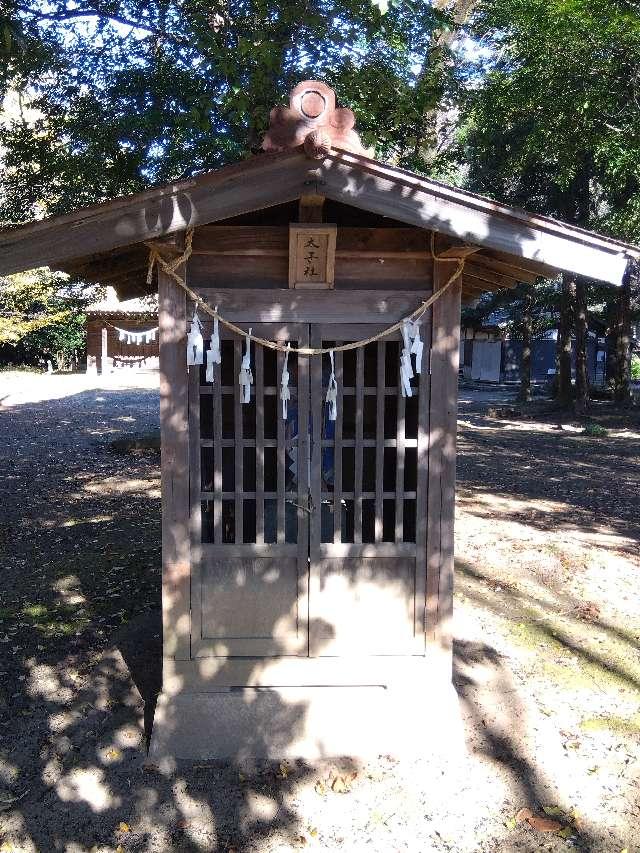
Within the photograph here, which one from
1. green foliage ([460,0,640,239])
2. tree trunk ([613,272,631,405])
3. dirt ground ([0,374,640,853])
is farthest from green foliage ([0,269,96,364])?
tree trunk ([613,272,631,405])

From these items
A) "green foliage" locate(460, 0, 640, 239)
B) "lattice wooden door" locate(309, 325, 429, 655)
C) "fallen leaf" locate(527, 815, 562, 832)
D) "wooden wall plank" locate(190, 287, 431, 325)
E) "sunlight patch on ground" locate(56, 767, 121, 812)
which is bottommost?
"fallen leaf" locate(527, 815, 562, 832)

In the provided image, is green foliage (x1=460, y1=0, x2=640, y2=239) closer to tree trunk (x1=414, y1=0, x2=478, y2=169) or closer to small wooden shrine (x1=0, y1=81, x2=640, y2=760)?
tree trunk (x1=414, y1=0, x2=478, y2=169)

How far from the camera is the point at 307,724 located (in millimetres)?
4543

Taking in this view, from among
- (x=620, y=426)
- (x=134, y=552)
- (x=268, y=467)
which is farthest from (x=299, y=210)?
(x=620, y=426)

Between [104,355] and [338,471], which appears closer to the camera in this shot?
[338,471]

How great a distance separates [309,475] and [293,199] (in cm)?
172

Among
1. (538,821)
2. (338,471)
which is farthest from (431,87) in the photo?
(538,821)

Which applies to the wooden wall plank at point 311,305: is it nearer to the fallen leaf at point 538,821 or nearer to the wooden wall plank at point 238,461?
the wooden wall plank at point 238,461

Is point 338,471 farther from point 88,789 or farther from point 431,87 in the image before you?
point 431,87

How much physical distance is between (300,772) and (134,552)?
5093mm

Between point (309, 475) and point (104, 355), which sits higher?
point (104, 355)

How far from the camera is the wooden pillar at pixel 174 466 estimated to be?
4.34 m

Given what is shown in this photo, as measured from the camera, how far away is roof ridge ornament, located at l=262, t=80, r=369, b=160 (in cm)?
381

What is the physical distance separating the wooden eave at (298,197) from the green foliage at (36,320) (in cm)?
1777
